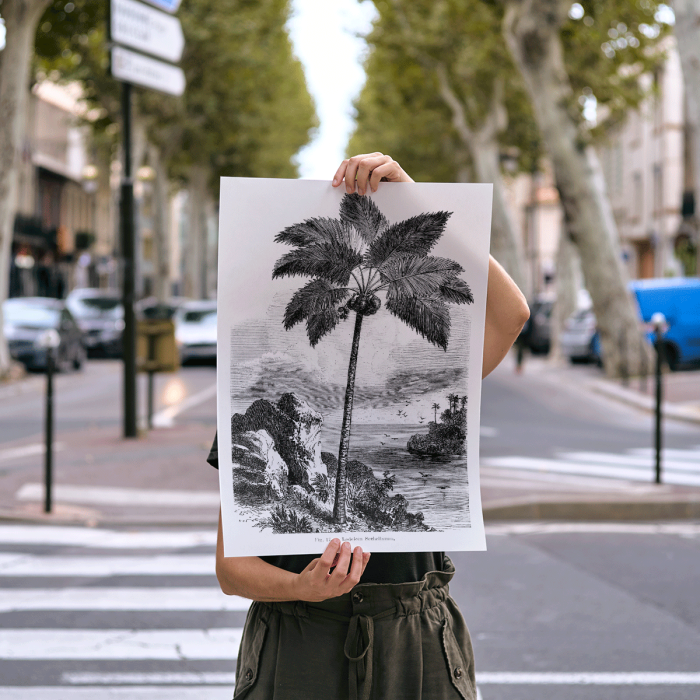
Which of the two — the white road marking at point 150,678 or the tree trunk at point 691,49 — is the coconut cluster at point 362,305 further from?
the tree trunk at point 691,49

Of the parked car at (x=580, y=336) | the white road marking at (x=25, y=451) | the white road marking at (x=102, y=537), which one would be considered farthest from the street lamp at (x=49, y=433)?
the parked car at (x=580, y=336)

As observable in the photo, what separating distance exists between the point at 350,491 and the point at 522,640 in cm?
336

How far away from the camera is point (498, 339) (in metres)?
2.11

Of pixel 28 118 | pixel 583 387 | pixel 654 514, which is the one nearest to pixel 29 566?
pixel 654 514

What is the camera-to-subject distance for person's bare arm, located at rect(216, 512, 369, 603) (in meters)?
1.79

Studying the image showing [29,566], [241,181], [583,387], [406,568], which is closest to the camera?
[241,181]

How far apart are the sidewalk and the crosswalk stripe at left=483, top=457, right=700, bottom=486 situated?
338 mm

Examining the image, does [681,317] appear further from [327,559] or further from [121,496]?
[327,559]

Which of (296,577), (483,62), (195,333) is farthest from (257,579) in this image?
(483,62)

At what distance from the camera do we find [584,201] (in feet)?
70.3

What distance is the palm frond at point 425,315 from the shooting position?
191 cm

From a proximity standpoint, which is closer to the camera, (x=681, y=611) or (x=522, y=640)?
(x=522, y=640)

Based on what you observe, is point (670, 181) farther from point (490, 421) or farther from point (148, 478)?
point (148, 478)

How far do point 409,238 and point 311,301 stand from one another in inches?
8.1
